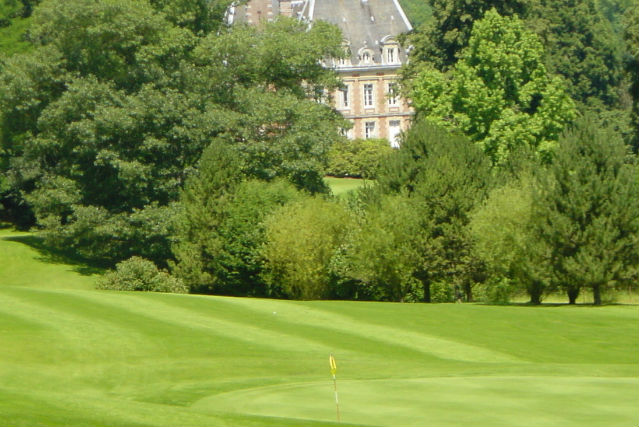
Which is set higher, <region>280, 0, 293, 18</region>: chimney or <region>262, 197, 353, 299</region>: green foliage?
<region>280, 0, 293, 18</region>: chimney

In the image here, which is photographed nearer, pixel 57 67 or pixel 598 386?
pixel 598 386

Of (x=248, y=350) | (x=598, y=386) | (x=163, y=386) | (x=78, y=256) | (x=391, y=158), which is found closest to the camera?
(x=598, y=386)

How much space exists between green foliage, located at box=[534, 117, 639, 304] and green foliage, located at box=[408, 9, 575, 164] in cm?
1779

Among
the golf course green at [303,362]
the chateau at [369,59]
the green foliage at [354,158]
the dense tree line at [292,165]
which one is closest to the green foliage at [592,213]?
the dense tree line at [292,165]

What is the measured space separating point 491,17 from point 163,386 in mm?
43245

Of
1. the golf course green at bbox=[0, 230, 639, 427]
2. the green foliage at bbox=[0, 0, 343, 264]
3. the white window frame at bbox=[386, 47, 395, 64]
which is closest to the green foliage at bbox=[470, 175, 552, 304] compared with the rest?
the golf course green at bbox=[0, 230, 639, 427]

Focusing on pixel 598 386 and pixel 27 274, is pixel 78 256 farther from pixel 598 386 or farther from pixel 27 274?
pixel 598 386

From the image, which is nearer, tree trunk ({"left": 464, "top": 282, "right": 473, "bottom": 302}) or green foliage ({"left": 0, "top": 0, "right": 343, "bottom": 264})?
tree trunk ({"left": 464, "top": 282, "right": 473, "bottom": 302})

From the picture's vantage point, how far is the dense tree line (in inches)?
1684

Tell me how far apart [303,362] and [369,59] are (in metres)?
87.9

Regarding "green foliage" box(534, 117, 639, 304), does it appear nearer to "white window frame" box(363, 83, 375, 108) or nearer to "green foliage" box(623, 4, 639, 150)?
"green foliage" box(623, 4, 639, 150)

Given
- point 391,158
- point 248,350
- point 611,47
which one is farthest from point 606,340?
point 611,47

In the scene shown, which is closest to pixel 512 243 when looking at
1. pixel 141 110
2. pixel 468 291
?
pixel 468 291

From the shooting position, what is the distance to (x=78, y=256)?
199 feet
